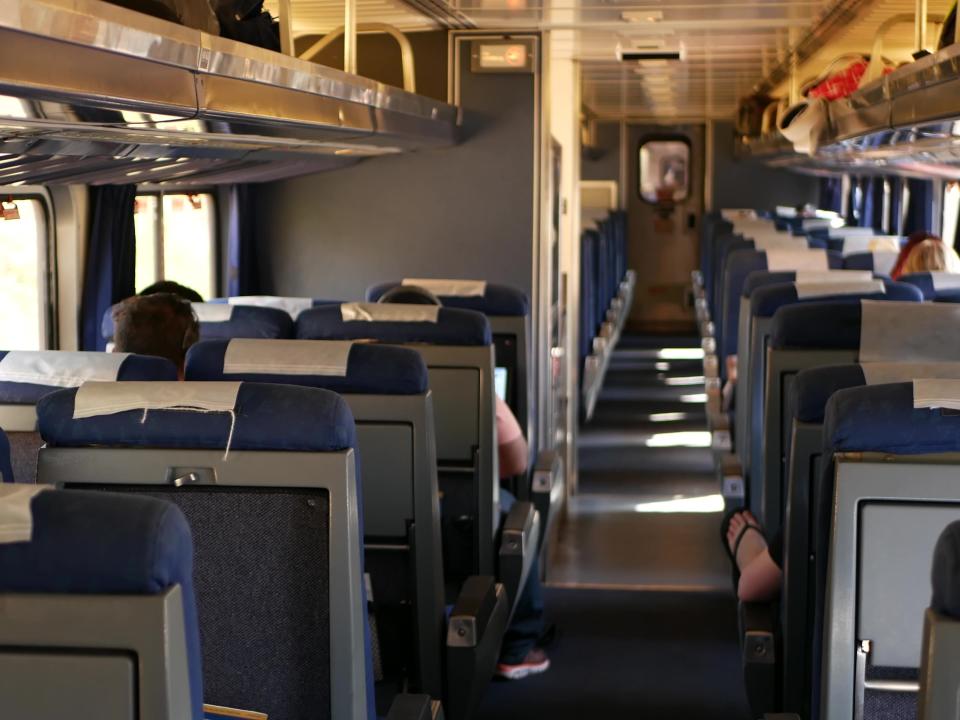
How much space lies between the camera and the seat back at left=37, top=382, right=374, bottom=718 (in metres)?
2.29

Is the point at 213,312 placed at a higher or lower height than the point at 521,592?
higher

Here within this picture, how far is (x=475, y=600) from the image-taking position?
3.77 metres

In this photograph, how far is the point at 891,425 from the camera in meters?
2.33

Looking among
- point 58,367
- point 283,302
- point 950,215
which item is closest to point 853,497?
point 58,367

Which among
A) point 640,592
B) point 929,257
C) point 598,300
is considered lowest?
point 640,592

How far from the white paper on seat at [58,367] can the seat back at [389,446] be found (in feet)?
0.89

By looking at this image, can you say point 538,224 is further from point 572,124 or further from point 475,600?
point 475,600

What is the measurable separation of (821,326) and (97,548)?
2.92 metres

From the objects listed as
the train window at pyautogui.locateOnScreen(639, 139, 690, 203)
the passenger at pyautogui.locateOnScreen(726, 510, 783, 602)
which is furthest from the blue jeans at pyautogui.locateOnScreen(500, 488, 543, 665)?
the train window at pyautogui.locateOnScreen(639, 139, 690, 203)

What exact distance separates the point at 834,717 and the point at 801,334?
1.79 m

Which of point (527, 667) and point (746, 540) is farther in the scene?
point (527, 667)

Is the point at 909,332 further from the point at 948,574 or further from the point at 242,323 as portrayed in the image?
the point at 948,574

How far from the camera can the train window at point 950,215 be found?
36.3 feet

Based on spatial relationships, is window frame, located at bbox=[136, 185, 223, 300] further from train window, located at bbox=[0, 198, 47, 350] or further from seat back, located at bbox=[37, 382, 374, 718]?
seat back, located at bbox=[37, 382, 374, 718]
